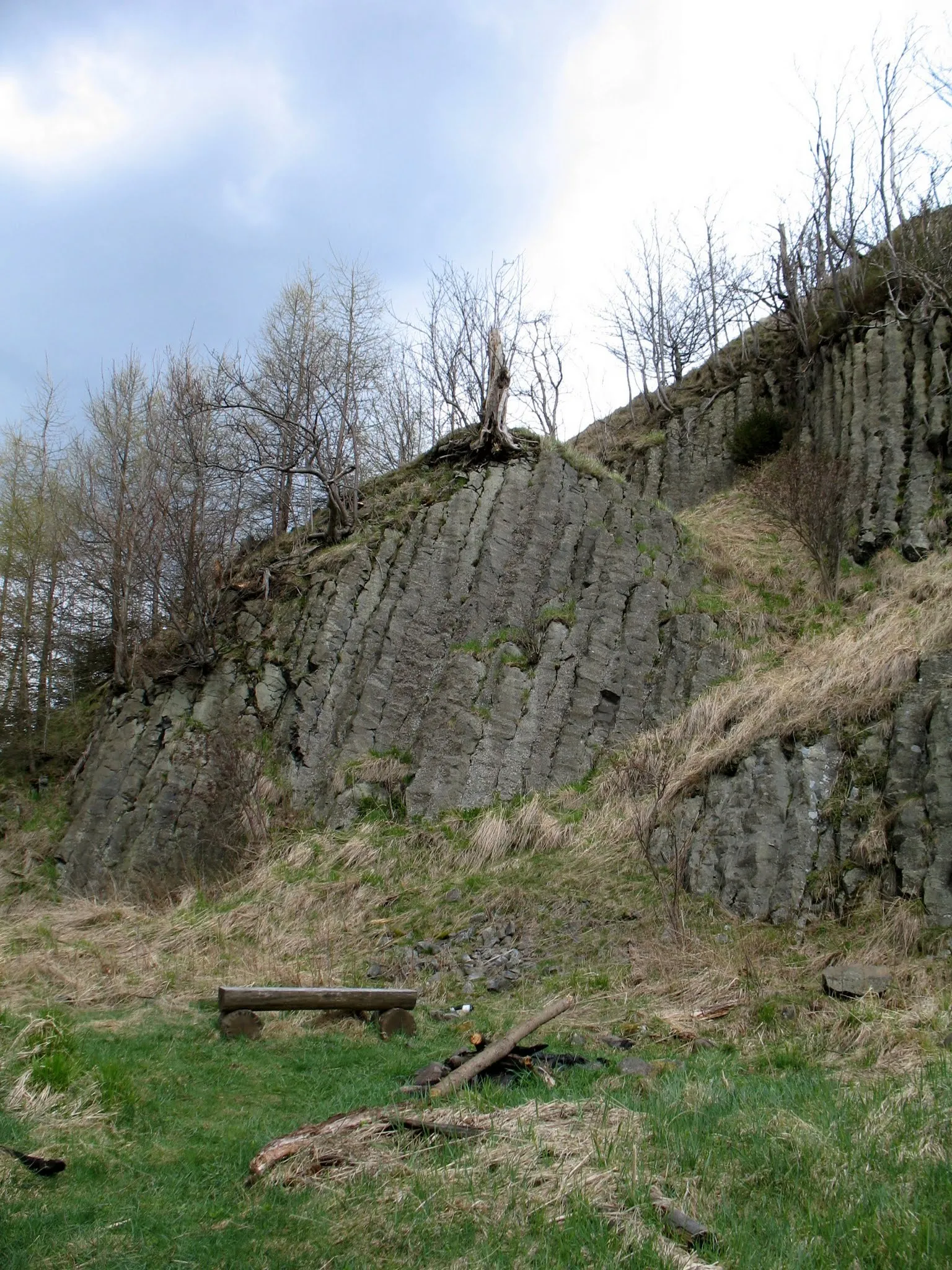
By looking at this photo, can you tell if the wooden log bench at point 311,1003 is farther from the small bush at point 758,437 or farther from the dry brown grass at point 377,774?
the small bush at point 758,437

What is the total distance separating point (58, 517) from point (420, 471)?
906cm

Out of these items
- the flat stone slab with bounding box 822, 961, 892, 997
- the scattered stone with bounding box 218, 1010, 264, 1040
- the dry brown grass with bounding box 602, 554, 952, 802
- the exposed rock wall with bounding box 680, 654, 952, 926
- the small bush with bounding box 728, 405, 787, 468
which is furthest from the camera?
the small bush with bounding box 728, 405, 787, 468

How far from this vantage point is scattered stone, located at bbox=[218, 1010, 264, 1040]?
8.34 metres

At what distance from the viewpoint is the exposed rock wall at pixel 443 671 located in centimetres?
1472

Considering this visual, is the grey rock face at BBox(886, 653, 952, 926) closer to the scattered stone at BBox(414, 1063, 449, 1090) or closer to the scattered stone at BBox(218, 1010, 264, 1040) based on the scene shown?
the scattered stone at BBox(414, 1063, 449, 1090)

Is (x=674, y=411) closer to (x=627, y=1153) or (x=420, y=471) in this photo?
(x=420, y=471)

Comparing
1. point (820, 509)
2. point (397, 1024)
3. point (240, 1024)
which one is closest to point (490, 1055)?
point (397, 1024)

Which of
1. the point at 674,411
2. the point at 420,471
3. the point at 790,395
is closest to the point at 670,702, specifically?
the point at 420,471

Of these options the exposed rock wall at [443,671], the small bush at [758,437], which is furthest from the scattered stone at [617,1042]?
the small bush at [758,437]

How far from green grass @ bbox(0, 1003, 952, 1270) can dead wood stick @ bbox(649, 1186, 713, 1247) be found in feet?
0.18

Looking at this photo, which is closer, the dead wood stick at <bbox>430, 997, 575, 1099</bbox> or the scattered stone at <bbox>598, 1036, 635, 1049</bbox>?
the dead wood stick at <bbox>430, 997, 575, 1099</bbox>

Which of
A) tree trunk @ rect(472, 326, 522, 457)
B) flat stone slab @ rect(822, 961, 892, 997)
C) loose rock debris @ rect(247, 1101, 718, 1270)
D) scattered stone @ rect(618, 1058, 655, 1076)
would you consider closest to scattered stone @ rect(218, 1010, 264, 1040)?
loose rock debris @ rect(247, 1101, 718, 1270)

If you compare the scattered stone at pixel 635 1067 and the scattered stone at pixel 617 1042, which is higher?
the scattered stone at pixel 635 1067

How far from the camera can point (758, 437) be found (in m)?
23.7
